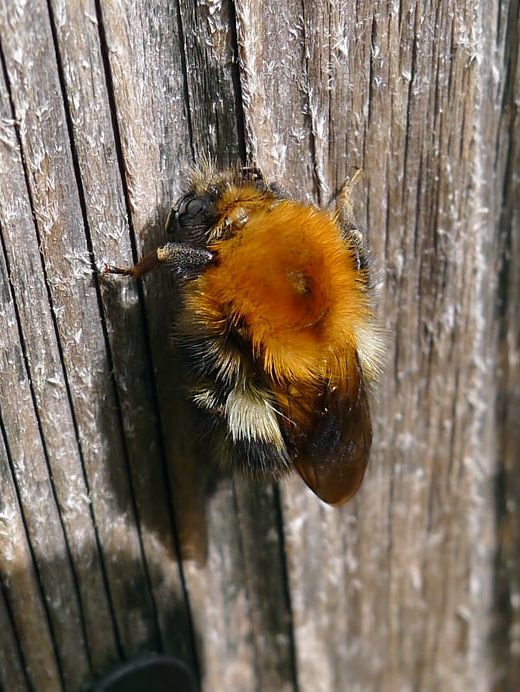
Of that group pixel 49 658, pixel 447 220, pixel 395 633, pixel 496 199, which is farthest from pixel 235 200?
pixel 395 633

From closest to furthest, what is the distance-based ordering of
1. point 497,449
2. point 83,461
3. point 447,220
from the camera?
point 83,461 → point 447,220 → point 497,449

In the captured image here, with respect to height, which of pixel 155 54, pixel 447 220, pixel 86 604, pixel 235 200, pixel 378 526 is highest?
pixel 155 54

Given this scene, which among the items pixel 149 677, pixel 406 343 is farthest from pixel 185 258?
pixel 149 677

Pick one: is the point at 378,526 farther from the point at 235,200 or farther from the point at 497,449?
the point at 235,200

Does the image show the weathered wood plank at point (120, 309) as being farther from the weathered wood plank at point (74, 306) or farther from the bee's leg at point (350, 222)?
the bee's leg at point (350, 222)

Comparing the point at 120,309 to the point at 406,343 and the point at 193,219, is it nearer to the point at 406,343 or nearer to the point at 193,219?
the point at 193,219

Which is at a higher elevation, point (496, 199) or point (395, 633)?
point (496, 199)
